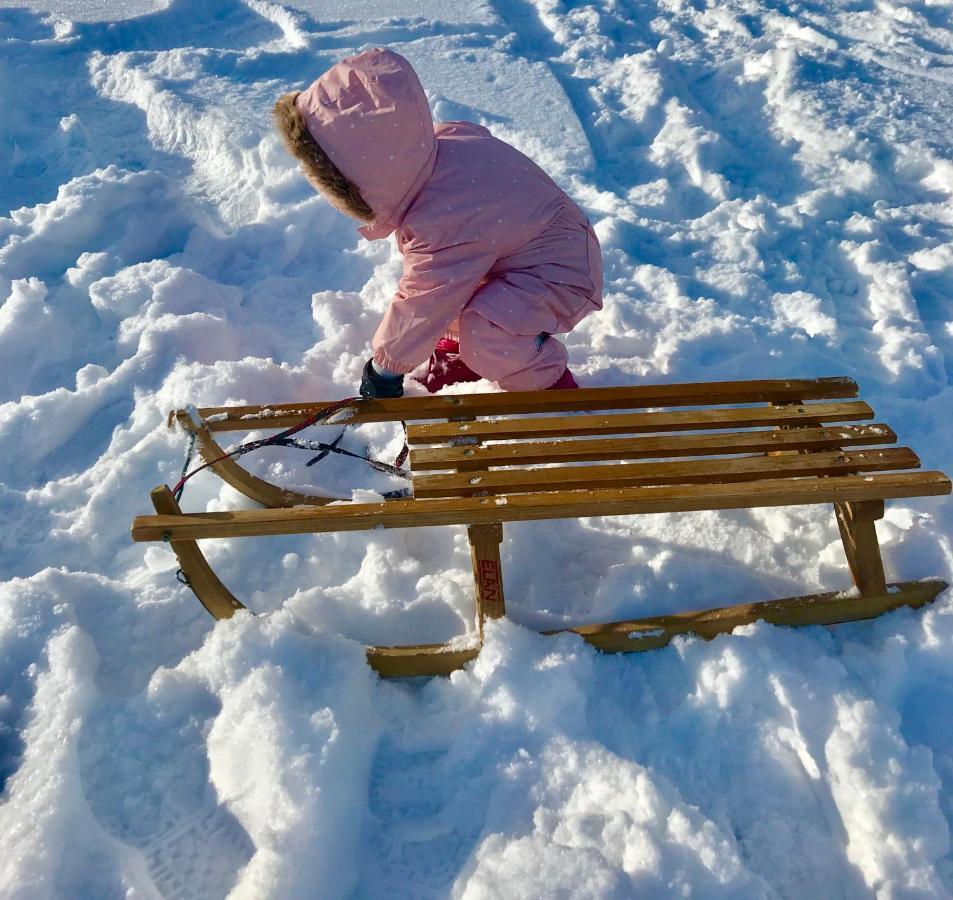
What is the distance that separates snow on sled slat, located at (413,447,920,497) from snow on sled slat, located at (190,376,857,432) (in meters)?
0.32

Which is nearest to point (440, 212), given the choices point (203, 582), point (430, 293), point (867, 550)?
point (430, 293)

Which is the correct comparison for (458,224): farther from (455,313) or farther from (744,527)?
(744,527)

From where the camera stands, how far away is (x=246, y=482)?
256cm

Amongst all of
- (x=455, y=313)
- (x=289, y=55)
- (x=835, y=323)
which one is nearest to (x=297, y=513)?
(x=455, y=313)

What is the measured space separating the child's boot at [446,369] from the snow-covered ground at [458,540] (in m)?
0.31

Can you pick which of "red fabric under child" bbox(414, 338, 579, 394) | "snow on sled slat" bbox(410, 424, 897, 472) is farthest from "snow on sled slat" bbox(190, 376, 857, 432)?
"red fabric under child" bbox(414, 338, 579, 394)

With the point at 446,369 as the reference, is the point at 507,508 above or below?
above

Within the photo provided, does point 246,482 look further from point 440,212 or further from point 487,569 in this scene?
point 440,212

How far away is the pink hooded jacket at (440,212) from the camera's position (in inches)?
82.0

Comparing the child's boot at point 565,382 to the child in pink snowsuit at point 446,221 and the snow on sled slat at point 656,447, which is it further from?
the snow on sled slat at point 656,447

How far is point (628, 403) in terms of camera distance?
243cm

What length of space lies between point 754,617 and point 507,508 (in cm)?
79

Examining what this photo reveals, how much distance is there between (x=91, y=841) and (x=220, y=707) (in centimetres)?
40

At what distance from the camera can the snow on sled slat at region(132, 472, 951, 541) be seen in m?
1.93
